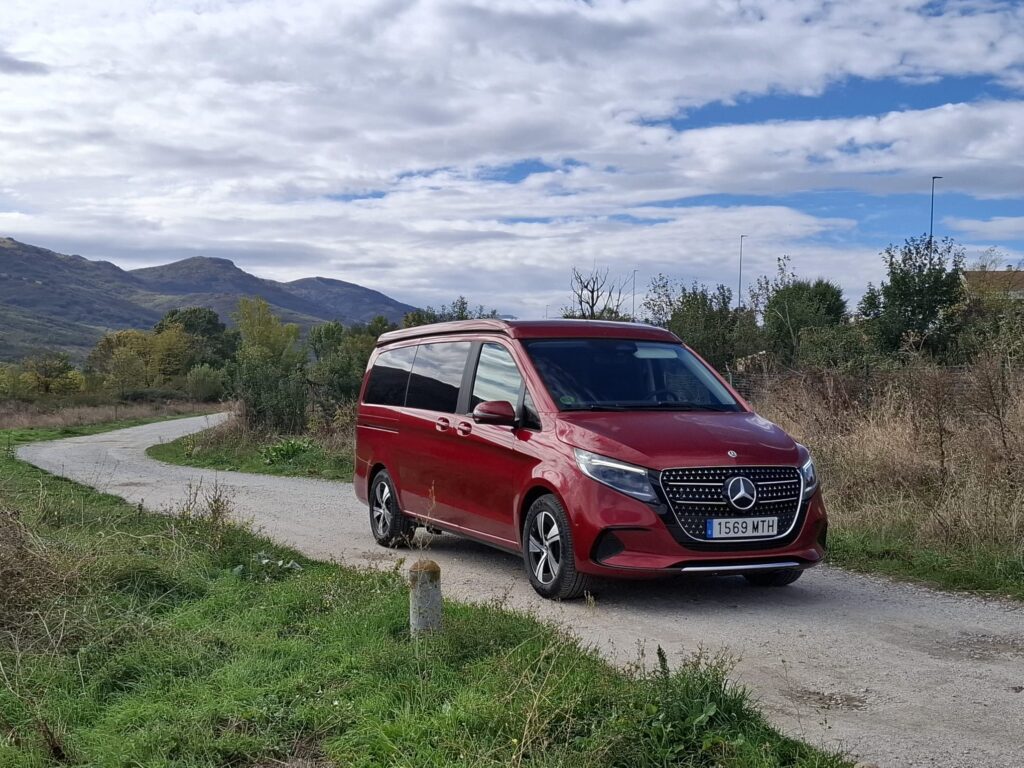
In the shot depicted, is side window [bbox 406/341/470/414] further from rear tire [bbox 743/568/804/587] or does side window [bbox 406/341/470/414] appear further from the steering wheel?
rear tire [bbox 743/568/804/587]

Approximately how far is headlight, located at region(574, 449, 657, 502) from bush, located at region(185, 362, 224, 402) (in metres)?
65.0

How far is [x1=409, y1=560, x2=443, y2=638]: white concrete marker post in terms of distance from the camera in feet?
18.1

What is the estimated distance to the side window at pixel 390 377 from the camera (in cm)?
1034

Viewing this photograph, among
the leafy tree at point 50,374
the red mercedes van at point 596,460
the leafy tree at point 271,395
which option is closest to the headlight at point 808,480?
the red mercedes van at point 596,460

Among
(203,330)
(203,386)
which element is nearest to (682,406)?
(203,386)

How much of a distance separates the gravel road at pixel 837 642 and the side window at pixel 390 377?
147 centimetres

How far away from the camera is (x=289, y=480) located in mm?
17625

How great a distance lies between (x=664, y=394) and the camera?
8.23 m

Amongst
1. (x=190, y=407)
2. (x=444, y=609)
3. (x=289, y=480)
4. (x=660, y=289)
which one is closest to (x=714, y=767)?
(x=444, y=609)

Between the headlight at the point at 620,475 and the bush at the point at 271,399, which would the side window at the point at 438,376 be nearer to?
the headlight at the point at 620,475

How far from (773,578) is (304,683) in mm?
4185

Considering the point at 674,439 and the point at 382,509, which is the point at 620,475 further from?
the point at 382,509

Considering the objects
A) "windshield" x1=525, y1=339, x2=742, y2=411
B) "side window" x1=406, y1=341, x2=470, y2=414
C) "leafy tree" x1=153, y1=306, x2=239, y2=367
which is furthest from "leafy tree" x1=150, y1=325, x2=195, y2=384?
"windshield" x1=525, y1=339, x2=742, y2=411

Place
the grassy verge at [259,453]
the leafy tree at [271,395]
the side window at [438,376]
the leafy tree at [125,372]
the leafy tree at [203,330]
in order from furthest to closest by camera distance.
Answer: the leafy tree at [203,330]
the leafy tree at [125,372]
the leafy tree at [271,395]
the grassy verge at [259,453]
the side window at [438,376]
